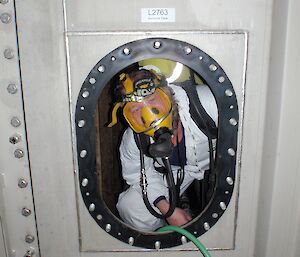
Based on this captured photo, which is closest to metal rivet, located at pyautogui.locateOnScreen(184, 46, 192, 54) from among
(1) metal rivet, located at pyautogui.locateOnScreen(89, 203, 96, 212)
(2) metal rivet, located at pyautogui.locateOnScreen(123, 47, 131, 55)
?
(2) metal rivet, located at pyautogui.locateOnScreen(123, 47, 131, 55)

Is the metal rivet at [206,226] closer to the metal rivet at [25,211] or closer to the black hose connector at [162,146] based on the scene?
the black hose connector at [162,146]

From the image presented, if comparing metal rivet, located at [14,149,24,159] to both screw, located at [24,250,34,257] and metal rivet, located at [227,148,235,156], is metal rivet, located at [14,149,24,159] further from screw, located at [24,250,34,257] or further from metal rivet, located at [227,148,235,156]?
metal rivet, located at [227,148,235,156]

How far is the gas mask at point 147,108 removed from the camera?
51.2 inches

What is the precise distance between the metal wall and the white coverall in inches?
14.5

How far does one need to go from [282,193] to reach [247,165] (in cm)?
15

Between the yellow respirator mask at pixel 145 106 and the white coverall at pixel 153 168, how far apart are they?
0.23 metres

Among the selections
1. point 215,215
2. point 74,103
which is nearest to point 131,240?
point 215,215

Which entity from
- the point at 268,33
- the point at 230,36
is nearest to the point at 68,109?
the point at 230,36

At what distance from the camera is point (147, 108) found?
1305 mm

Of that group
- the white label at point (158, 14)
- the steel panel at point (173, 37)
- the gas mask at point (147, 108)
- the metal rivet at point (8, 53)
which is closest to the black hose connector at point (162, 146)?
the gas mask at point (147, 108)

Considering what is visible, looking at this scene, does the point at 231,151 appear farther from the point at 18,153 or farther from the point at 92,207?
the point at 18,153

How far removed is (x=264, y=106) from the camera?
1.09 m

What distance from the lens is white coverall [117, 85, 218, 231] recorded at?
61.5 inches

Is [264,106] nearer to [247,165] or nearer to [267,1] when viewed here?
[247,165]
